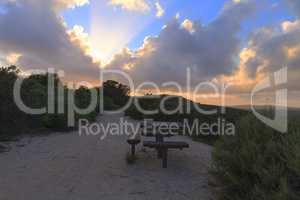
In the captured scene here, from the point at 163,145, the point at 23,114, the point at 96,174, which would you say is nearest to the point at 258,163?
the point at 163,145

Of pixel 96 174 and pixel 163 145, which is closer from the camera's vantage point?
pixel 96 174

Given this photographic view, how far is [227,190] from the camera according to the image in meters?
3.64

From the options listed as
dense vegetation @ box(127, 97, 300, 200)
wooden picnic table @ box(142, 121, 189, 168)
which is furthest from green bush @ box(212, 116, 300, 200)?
wooden picnic table @ box(142, 121, 189, 168)

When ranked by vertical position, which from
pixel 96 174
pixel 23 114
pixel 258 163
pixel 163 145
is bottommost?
pixel 96 174

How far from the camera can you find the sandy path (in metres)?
4.48

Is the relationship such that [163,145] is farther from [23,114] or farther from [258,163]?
[23,114]

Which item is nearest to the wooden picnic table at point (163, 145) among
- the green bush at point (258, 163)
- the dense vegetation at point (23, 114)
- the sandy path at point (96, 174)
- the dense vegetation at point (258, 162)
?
the sandy path at point (96, 174)

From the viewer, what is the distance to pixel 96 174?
5.37m

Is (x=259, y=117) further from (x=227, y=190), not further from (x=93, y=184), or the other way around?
(x=93, y=184)

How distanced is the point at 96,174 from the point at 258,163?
313 cm

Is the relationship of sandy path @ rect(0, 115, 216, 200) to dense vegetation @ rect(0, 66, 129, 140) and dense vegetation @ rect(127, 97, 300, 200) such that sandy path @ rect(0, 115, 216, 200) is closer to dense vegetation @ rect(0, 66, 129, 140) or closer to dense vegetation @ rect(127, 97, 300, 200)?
dense vegetation @ rect(127, 97, 300, 200)

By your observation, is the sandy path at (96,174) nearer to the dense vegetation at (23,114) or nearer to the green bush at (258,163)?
the green bush at (258,163)

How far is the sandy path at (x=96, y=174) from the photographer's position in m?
4.48

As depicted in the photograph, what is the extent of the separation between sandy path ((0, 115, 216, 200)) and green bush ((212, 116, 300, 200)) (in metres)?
0.89
